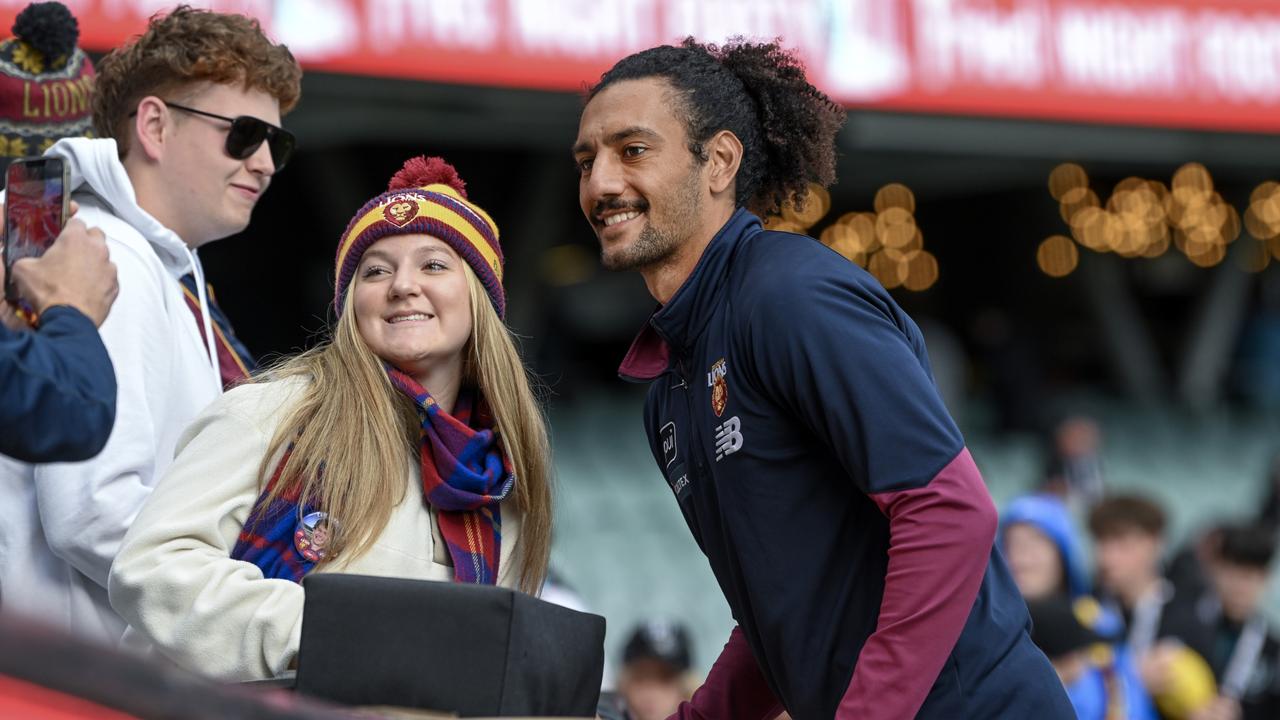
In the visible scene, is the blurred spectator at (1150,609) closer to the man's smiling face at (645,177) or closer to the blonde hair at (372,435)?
the blonde hair at (372,435)

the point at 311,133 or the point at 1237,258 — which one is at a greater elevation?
the point at 311,133

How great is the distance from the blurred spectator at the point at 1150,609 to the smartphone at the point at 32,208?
4835 mm

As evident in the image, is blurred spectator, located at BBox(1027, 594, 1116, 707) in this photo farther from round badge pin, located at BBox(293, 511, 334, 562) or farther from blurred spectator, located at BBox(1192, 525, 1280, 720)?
round badge pin, located at BBox(293, 511, 334, 562)

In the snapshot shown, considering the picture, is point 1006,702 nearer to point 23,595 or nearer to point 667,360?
point 667,360

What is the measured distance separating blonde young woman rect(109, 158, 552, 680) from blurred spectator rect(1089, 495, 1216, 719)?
149 inches

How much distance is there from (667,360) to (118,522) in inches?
44.2

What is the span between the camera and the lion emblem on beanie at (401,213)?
3189mm

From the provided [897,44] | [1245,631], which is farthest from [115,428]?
[897,44]

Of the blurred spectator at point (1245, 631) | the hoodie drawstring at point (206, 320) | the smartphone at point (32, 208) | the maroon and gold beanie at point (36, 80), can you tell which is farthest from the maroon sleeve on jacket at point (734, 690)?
the blurred spectator at point (1245, 631)

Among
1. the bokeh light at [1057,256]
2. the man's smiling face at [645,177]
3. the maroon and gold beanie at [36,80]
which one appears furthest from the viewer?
the bokeh light at [1057,256]

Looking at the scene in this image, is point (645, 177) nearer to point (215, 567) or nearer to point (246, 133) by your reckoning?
A: point (215, 567)

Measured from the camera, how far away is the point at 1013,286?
24.4 m

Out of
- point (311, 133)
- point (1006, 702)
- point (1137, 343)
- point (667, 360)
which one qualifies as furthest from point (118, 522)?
point (1137, 343)

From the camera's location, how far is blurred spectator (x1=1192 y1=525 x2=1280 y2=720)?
6.25m
